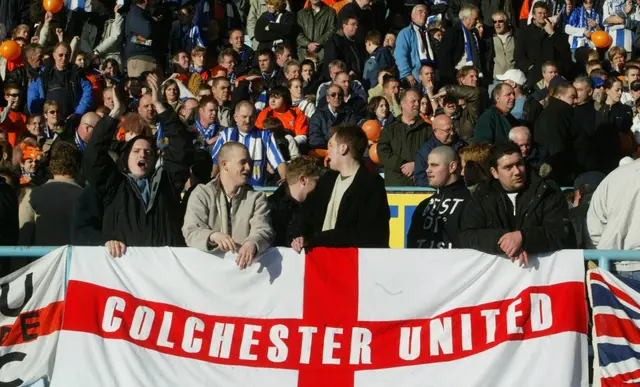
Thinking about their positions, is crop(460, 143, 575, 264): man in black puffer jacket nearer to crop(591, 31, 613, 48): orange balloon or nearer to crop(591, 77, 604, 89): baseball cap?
crop(591, 77, 604, 89): baseball cap

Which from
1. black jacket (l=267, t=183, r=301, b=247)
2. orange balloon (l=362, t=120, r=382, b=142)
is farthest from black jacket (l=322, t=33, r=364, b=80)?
black jacket (l=267, t=183, r=301, b=247)

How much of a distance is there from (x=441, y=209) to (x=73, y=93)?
26.4 ft

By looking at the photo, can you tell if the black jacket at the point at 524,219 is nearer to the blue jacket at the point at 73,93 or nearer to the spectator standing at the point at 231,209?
the spectator standing at the point at 231,209

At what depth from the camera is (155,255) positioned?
934cm

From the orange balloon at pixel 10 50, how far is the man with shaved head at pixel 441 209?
383 inches

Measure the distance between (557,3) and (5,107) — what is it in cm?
790

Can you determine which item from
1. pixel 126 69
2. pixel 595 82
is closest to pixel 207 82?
pixel 126 69

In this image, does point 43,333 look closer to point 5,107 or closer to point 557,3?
point 5,107

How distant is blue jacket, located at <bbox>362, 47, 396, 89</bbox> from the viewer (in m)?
17.8

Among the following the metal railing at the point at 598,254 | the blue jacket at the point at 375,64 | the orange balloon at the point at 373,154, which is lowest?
the metal railing at the point at 598,254

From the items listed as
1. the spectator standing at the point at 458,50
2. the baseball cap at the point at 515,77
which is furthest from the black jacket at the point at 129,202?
the spectator standing at the point at 458,50

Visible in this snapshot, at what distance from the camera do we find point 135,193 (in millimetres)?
9750

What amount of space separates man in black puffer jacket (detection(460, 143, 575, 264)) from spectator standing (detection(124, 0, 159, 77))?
10.2 m

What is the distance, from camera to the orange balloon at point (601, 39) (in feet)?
61.9
